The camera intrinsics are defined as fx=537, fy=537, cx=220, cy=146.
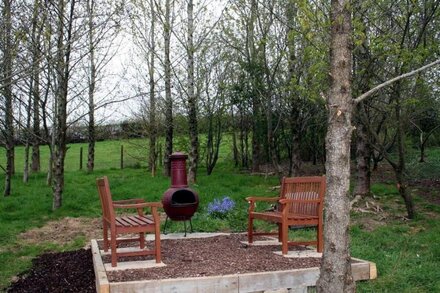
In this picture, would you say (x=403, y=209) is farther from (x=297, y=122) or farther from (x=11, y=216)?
(x=11, y=216)

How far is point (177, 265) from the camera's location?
6.27m

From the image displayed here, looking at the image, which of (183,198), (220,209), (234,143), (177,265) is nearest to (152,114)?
(234,143)

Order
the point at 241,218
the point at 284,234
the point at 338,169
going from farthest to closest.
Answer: the point at 241,218 < the point at 284,234 < the point at 338,169

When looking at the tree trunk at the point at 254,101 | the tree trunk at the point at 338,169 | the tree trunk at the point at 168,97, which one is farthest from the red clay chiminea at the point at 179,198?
the tree trunk at the point at 168,97

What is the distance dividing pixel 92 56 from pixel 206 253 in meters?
11.8

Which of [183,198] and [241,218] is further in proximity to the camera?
[241,218]

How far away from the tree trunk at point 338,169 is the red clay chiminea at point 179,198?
4.35m

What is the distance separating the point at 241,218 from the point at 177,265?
4.41 meters

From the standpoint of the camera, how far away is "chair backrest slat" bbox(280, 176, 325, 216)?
7.09 metres

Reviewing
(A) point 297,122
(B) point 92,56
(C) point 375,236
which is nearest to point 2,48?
(C) point 375,236

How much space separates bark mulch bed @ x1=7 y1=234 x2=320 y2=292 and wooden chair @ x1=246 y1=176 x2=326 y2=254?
420 mm

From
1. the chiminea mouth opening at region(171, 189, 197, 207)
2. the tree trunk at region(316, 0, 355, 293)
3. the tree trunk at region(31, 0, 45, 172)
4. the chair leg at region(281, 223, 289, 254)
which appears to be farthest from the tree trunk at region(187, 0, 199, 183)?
the tree trunk at region(316, 0, 355, 293)

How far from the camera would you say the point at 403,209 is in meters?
11.4

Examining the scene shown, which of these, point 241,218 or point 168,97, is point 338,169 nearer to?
point 241,218
